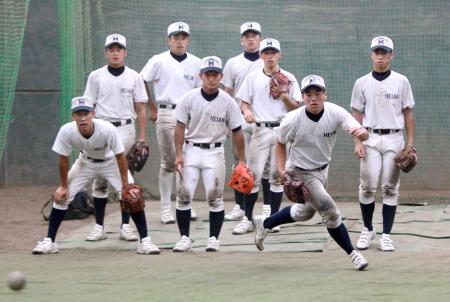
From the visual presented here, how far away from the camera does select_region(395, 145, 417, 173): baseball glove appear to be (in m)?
10.9

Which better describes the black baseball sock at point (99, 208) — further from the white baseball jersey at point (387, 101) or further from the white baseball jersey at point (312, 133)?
the white baseball jersey at point (387, 101)

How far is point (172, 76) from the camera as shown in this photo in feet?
41.2

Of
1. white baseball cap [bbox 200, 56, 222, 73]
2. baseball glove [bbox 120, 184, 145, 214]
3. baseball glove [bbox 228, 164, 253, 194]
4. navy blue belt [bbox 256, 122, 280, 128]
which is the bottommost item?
baseball glove [bbox 120, 184, 145, 214]

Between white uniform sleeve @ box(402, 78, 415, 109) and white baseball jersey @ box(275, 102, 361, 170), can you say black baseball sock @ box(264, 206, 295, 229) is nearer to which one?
white baseball jersey @ box(275, 102, 361, 170)

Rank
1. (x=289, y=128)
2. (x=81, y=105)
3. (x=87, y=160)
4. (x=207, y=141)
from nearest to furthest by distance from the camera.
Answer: (x=289, y=128)
(x=81, y=105)
(x=207, y=141)
(x=87, y=160)

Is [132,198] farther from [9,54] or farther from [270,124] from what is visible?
[9,54]

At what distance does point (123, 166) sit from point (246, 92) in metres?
1.83

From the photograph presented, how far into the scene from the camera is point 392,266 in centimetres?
997

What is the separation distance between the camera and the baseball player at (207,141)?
36.5ft

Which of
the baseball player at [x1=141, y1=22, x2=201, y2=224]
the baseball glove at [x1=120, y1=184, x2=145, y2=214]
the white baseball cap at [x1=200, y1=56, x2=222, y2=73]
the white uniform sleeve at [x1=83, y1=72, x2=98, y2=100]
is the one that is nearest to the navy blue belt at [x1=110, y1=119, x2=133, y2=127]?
the white uniform sleeve at [x1=83, y1=72, x2=98, y2=100]

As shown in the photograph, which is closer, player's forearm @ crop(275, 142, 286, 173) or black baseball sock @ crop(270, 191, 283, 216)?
player's forearm @ crop(275, 142, 286, 173)

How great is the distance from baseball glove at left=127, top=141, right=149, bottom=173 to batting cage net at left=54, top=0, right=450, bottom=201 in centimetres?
274

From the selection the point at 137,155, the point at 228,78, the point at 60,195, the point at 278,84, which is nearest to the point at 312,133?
the point at 278,84

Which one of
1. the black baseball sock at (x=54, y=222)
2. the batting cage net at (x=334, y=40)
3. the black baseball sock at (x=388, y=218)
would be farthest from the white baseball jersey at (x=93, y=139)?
the batting cage net at (x=334, y=40)
